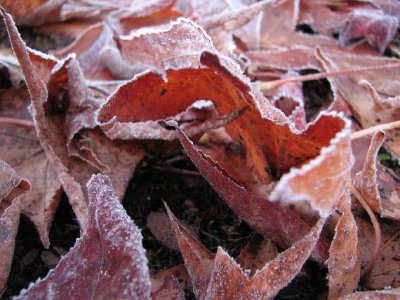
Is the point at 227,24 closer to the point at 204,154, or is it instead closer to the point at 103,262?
the point at 204,154

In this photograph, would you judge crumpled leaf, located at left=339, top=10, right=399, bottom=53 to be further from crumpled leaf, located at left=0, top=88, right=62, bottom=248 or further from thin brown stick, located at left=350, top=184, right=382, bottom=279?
crumpled leaf, located at left=0, top=88, right=62, bottom=248

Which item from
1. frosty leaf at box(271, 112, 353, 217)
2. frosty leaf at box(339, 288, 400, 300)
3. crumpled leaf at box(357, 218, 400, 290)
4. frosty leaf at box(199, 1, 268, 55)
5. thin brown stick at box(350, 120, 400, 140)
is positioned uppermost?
frosty leaf at box(271, 112, 353, 217)

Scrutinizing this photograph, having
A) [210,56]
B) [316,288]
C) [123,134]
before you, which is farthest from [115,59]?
[316,288]

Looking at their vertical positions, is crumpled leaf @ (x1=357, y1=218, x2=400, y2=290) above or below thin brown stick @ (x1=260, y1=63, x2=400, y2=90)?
below

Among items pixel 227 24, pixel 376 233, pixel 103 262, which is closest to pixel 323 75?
pixel 227 24

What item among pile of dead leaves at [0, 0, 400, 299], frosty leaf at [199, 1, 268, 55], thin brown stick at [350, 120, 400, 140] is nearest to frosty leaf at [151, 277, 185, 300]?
pile of dead leaves at [0, 0, 400, 299]

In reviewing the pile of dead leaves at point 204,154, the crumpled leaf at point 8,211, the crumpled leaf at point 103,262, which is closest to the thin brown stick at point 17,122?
the pile of dead leaves at point 204,154

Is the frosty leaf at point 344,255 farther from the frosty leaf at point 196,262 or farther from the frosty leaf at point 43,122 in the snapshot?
the frosty leaf at point 43,122
